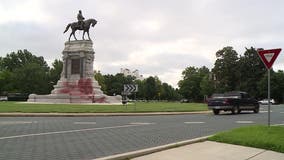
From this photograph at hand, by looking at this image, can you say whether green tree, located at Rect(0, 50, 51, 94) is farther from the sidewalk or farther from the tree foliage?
the sidewalk

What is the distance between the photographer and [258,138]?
44.2 ft

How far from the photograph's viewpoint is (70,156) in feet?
34.6

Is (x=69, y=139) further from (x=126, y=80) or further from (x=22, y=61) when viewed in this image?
(x=126, y=80)

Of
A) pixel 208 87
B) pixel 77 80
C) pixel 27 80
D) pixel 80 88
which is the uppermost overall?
pixel 27 80

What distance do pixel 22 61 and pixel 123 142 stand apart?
133648mm

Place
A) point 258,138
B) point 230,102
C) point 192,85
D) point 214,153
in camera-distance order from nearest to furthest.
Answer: point 214,153, point 258,138, point 230,102, point 192,85

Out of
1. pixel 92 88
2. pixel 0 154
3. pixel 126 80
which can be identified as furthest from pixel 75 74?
pixel 126 80

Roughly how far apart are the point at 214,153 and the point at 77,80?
47.6 m

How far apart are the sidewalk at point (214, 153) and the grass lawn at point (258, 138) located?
369mm

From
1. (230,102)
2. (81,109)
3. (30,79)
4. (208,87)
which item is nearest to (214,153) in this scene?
(230,102)

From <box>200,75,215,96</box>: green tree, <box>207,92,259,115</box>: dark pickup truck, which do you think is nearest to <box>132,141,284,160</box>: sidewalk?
<box>207,92,259,115</box>: dark pickup truck

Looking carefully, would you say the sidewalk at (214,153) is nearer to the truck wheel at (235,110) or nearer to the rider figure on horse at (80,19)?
the truck wheel at (235,110)

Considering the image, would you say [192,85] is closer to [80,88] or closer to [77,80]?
[77,80]

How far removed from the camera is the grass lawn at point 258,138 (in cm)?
1248
